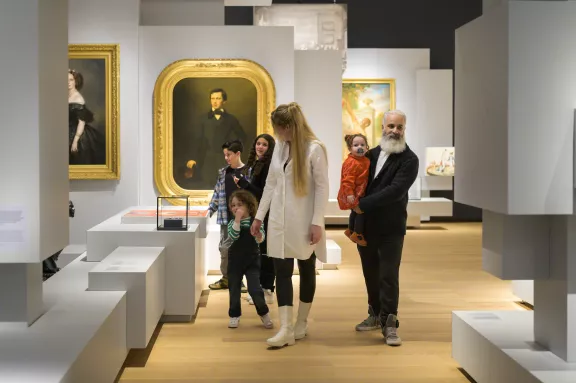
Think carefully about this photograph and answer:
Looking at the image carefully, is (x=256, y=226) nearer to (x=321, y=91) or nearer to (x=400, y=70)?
(x=321, y=91)

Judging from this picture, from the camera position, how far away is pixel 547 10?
4.50 metres

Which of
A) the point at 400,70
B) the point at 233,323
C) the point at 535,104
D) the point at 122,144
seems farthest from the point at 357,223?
the point at 400,70

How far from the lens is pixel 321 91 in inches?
544

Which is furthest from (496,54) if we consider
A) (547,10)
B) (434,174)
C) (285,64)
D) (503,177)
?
(434,174)

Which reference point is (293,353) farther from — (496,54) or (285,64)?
(285,64)

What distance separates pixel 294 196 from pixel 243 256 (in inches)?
52.5

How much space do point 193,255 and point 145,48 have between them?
203 inches

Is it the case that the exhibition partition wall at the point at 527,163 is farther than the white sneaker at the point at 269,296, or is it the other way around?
the white sneaker at the point at 269,296

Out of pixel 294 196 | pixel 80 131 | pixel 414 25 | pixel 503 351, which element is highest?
pixel 414 25

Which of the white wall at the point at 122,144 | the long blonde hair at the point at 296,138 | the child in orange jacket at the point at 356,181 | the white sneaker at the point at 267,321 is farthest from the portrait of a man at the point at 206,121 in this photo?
the long blonde hair at the point at 296,138

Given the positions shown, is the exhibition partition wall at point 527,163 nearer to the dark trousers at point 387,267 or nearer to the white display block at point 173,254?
the dark trousers at point 387,267

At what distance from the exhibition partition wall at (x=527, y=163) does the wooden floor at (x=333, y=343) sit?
1.04 meters

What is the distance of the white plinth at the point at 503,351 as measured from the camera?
4543 millimetres

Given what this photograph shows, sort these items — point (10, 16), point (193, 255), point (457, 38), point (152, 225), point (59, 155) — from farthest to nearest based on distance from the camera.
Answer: point (152, 225) → point (193, 255) → point (457, 38) → point (59, 155) → point (10, 16)
